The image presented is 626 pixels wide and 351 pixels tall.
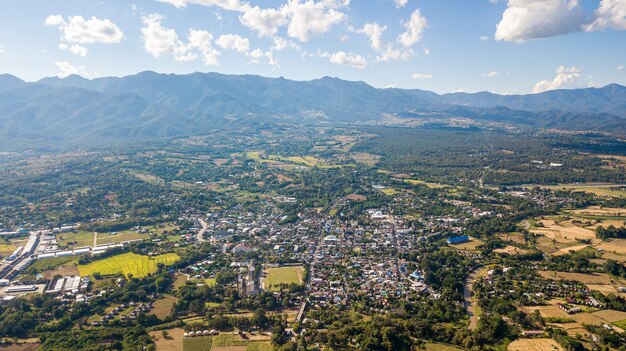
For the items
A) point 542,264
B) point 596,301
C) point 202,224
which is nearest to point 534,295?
point 596,301

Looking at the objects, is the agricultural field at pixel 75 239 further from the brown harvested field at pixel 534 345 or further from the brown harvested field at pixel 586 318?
the brown harvested field at pixel 586 318

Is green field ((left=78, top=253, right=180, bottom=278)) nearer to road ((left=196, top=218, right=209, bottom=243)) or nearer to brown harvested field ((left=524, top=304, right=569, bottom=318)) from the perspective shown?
road ((left=196, top=218, right=209, bottom=243))

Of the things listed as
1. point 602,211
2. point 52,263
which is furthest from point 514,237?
point 52,263

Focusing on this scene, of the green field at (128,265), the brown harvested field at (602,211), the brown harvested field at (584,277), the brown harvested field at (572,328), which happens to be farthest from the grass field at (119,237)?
the brown harvested field at (602,211)

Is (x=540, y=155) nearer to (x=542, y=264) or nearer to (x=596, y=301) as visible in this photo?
(x=542, y=264)

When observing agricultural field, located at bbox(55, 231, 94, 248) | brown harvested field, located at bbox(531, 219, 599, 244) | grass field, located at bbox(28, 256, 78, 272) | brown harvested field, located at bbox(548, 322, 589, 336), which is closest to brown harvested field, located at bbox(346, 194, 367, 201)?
brown harvested field, located at bbox(531, 219, 599, 244)

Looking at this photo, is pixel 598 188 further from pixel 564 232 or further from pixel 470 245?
pixel 470 245
